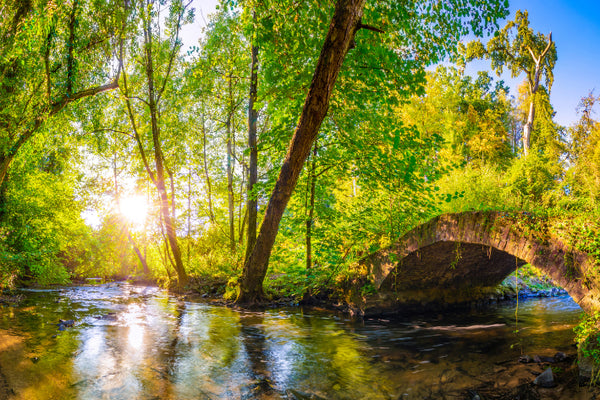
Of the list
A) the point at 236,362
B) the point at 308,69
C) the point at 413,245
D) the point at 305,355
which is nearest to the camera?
the point at 236,362

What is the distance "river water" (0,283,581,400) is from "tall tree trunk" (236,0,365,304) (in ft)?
6.55

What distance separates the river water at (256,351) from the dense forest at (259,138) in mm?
1931

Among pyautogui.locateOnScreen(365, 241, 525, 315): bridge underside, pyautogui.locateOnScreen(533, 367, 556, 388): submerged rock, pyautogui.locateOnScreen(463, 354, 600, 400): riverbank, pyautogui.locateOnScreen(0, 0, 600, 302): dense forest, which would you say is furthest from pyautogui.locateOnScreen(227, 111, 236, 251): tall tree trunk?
pyautogui.locateOnScreen(533, 367, 556, 388): submerged rock

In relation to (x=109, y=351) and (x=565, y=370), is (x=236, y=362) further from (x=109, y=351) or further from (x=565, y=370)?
(x=565, y=370)

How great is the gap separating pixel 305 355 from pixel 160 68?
1288 centimetres

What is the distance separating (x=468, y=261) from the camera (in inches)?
338

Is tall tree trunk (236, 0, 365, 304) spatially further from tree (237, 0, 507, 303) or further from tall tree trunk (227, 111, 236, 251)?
tall tree trunk (227, 111, 236, 251)

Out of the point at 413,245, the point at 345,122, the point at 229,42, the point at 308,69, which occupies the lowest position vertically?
the point at 413,245

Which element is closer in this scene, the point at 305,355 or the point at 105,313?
the point at 305,355

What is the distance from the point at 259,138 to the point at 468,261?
6060mm

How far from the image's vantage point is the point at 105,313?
973 centimetres

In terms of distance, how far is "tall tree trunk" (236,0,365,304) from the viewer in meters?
6.58

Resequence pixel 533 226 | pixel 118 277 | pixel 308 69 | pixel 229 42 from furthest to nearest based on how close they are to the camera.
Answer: pixel 118 277, pixel 229 42, pixel 308 69, pixel 533 226

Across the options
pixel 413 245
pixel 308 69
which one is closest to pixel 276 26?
pixel 308 69
